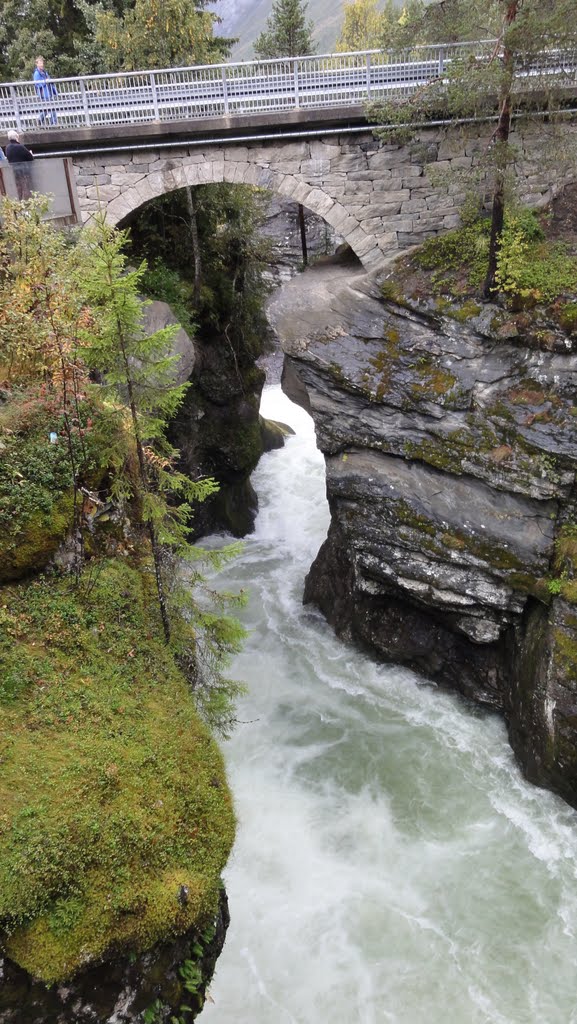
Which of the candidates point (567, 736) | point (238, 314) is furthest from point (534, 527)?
point (238, 314)

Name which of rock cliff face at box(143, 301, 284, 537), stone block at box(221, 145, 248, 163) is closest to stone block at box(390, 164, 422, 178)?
stone block at box(221, 145, 248, 163)

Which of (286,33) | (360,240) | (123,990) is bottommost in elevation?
(123,990)

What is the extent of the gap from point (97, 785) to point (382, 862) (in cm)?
616

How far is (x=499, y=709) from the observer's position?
1361 centimetres

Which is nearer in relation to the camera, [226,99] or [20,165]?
[20,165]

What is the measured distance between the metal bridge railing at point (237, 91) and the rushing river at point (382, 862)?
11971mm

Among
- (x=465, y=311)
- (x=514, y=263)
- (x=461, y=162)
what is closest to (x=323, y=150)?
(x=461, y=162)

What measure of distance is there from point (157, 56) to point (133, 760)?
1871 centimetres

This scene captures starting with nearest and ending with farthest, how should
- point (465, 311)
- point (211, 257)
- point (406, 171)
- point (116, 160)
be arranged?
1. point (465, 311)
2. point (406, 171)
3. point (116, 160)
4. point (211, 257)

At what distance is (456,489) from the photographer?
518 inches

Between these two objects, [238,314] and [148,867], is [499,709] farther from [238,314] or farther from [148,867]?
[238,314]

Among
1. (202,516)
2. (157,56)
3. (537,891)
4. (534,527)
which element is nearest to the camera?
(537,891)

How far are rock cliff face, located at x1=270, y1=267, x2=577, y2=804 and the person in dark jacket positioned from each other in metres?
5.47

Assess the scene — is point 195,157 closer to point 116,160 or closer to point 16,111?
point 116,160
